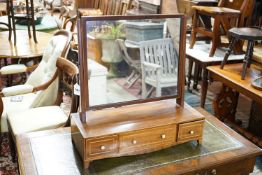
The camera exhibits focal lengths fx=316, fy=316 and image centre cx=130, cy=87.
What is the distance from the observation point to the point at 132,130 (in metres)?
1.33

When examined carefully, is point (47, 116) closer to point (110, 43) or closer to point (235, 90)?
point (110, 43)

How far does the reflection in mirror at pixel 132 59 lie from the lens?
136 centimetres

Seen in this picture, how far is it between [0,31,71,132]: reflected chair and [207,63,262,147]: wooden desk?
134 centimetres

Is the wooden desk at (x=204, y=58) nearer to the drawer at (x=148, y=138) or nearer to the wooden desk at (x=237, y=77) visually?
the wooden desk at (x=237, y=77)

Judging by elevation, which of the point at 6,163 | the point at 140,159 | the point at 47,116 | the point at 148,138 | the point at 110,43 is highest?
the point at 110,43

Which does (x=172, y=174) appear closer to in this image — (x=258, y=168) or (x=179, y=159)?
(x=179, y=159)

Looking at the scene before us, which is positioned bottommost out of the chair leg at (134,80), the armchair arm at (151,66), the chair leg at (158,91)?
the chair leg at (158,91)

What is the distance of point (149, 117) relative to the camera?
145 centimetres

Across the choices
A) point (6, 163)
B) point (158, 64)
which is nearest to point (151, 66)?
point (158, 64)

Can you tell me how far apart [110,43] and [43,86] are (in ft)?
3.45

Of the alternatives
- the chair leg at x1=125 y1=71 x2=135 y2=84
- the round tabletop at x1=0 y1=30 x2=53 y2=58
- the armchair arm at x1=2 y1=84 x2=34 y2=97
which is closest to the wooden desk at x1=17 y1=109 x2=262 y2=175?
the chair leg at x1=125 y1=71 x2=135 y2=84

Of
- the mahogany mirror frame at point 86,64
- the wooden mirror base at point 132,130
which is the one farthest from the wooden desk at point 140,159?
the mahogany mirror frame at point 86,64

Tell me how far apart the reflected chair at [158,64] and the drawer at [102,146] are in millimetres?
295

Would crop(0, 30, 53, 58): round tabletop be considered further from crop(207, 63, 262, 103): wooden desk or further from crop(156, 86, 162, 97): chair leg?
crop(156, 86, 162, 97): chair leg
